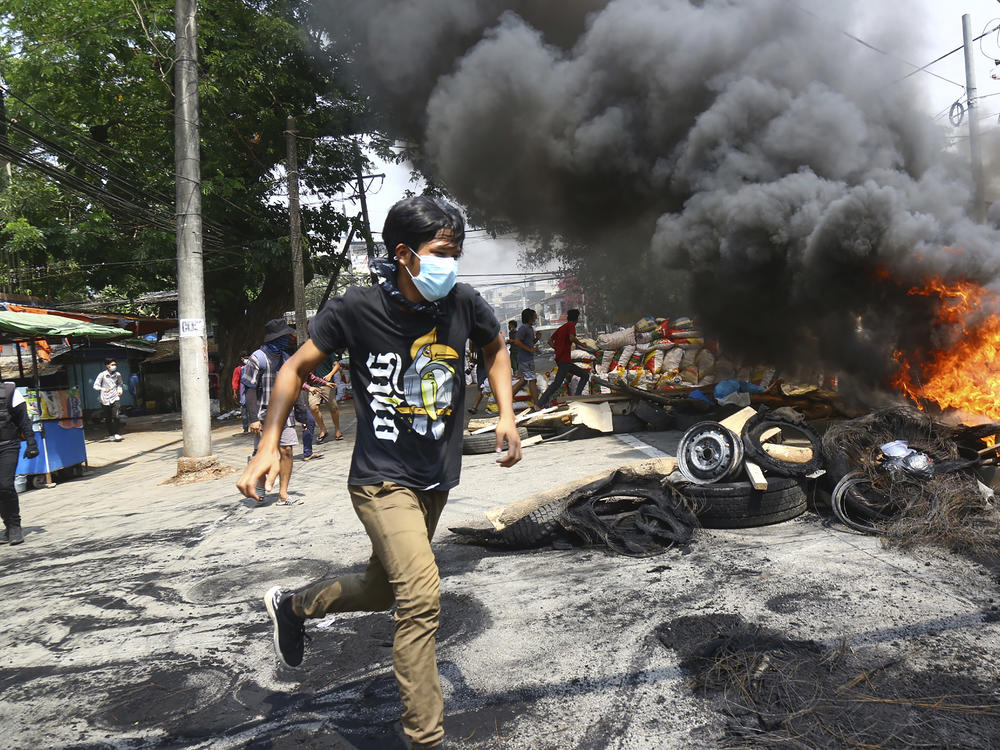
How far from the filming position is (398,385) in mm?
2373

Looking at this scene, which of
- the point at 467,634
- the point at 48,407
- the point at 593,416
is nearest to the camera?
the point at 467,634

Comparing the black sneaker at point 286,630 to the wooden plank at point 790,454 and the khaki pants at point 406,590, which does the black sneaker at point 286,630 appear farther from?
the wooden plank at point 790,454

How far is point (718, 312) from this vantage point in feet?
32.3

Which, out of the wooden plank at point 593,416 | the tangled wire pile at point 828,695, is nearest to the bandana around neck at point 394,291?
the tangled wire pile at point 828,695

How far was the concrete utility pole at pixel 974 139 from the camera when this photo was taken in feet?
28.4

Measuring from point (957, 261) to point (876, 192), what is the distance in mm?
1305

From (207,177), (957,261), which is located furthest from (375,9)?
(957,261)

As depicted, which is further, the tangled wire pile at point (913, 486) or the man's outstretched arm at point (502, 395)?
the tangled wire pile at point (913, 486)

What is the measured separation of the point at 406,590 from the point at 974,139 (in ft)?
43.3

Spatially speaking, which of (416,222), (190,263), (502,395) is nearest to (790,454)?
(502,395)

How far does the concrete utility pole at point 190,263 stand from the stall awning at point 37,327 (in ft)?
6.35

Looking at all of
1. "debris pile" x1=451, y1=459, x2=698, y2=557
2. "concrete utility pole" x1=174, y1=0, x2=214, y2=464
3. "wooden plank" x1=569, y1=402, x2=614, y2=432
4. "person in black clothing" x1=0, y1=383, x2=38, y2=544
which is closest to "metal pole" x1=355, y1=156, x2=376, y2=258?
"concrete utility pole" x1=174, y1=0, x2=214, y2=464

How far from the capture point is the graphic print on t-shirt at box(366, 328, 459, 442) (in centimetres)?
236

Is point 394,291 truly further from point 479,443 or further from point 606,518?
point 479,443
